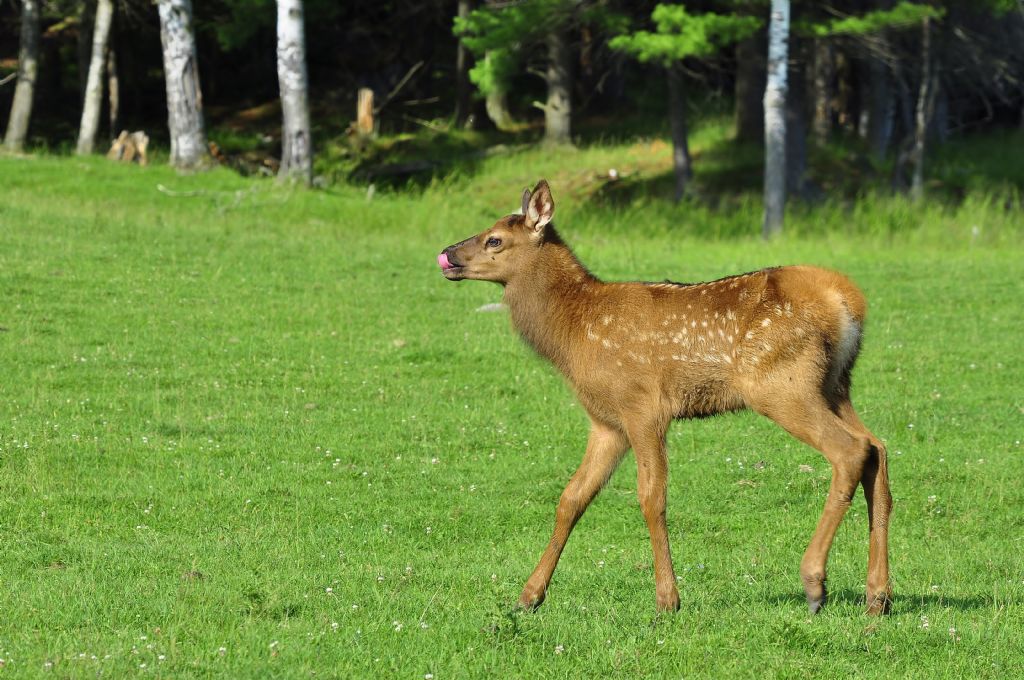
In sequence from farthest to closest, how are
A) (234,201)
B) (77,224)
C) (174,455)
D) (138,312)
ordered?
(234,201) → (77,224) → (138,312) → (174,455)

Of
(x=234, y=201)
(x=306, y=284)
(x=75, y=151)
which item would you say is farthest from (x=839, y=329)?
(x=75, y=151)

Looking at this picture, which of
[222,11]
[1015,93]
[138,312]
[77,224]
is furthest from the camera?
[1015,93]

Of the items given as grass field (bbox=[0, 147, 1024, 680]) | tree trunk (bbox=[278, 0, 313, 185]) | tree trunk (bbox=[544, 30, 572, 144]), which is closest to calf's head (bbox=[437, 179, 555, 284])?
grass field (bbox=[0, 147, 1024, 680])

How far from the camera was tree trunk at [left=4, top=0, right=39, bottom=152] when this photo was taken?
29109 mm

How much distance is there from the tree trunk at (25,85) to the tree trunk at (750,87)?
15295 millimetres


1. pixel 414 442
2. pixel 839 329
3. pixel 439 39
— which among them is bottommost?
pixel 414 442

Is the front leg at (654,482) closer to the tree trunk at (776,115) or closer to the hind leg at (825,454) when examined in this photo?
the hind leg at (825,454)

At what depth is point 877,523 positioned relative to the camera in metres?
7.43

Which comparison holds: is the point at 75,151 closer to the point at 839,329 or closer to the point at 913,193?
the point at 913,193

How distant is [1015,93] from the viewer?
45531 mm

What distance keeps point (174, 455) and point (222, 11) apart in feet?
91.0

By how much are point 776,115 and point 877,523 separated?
660 inches

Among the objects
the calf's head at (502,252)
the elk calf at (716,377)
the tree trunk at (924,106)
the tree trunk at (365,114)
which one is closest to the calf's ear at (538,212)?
the calf's head at (502,252)

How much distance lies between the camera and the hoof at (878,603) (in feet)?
23.6
